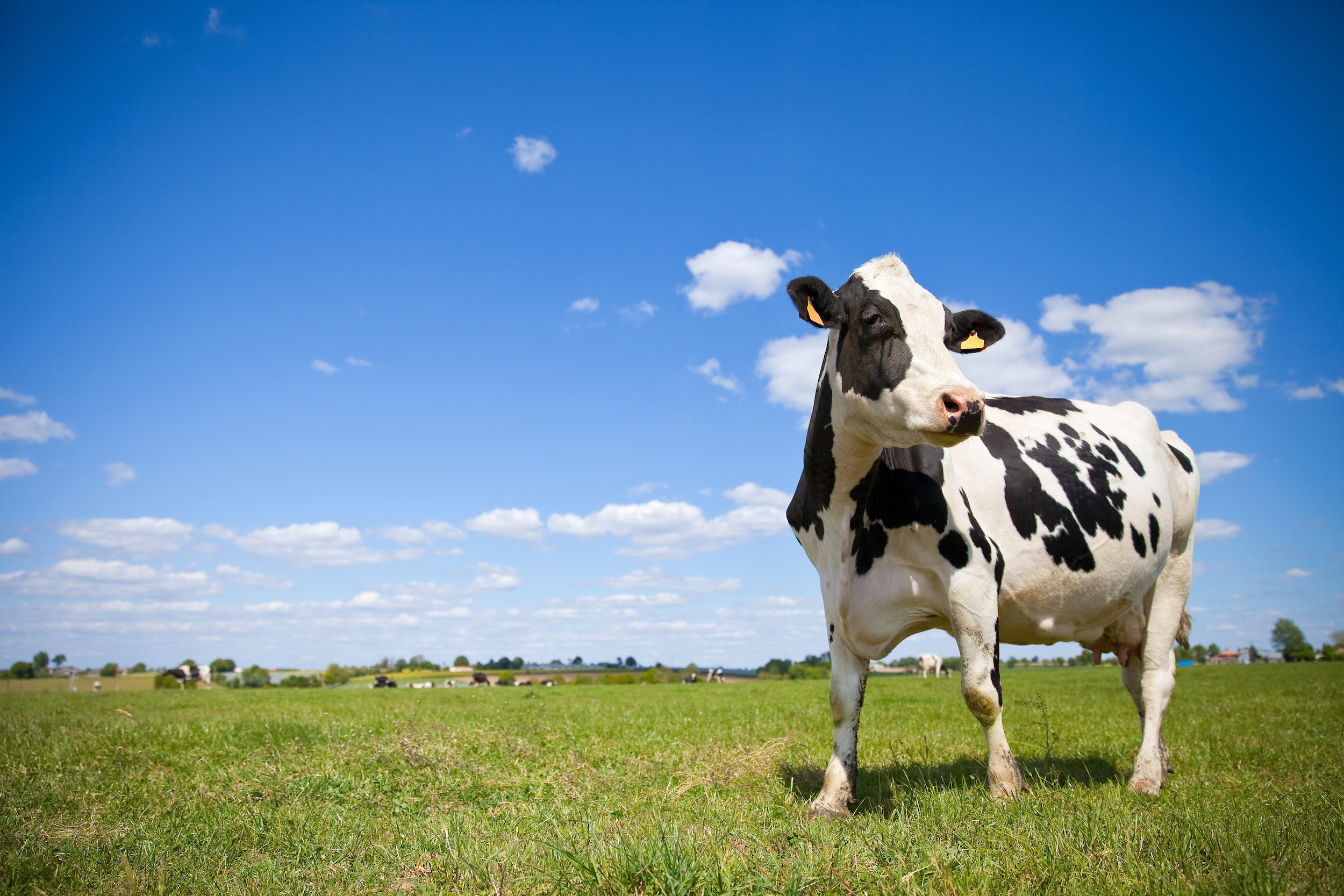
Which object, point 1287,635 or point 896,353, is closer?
Answer: point 896,353

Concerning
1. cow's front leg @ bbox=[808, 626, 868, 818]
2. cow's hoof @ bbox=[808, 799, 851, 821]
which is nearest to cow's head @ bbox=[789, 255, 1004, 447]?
cow's front leg @ bbox=[808, 626, 868, 818]

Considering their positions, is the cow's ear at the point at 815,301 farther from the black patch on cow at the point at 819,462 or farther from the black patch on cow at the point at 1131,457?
the black patch on cow at the point at 1131,457

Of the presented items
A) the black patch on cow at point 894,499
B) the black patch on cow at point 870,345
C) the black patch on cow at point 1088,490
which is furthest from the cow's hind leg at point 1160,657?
the black patch on cow at point 870,345

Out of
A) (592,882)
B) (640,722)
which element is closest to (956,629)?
(592,882)

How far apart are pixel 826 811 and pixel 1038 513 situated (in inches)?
111

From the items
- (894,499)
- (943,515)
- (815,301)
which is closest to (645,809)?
(894,499)

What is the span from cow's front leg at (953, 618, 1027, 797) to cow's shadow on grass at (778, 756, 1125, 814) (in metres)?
0.35

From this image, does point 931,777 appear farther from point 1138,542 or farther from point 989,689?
point 1138,542

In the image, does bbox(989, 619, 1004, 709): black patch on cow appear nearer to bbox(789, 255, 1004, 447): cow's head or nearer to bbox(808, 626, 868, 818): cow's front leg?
bbox(808, 626, 868, 818): cow's front leg

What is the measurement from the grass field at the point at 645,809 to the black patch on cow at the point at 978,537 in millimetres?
1580

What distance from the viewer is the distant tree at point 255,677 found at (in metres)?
59.6

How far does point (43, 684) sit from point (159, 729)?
4716 cm

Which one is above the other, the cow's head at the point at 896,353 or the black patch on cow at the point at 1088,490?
the cow's head at the point at 896,353

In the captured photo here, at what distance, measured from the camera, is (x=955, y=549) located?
538 centimetres
